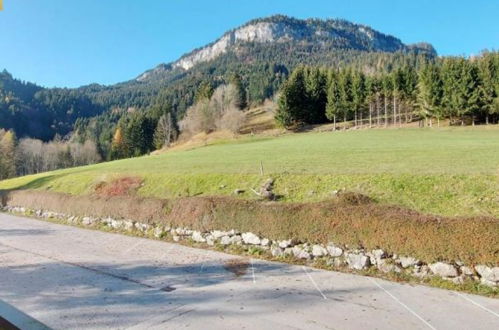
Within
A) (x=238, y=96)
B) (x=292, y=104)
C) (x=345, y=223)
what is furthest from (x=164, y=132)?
(x=345, y=223)

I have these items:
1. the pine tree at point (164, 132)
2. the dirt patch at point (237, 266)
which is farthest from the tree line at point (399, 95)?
the dirt patch at point (237, 266)

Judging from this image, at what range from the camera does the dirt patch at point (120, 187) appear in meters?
21.0

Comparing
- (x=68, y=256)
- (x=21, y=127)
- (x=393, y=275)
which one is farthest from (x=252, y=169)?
(x=21, y=127)

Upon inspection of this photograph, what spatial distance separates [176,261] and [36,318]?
4857 millimetres

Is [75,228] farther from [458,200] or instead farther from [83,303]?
[458,200]

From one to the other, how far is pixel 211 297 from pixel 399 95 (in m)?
67.4

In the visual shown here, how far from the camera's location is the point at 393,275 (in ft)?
31.8

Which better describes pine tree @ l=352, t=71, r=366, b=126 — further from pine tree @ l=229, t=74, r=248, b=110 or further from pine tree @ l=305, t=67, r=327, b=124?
pine tree @ l=229, t=74, r=248, b=110

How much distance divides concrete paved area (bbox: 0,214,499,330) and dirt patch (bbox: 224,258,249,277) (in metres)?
0.03

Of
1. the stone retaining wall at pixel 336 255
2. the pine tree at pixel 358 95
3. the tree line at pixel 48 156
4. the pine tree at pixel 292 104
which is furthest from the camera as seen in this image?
the tree line at pixel 48 156

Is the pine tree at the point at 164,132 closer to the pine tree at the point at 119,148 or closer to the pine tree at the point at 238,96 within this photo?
the pine tree at the point at 119,148

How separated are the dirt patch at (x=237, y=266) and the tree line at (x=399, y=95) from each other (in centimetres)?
5160

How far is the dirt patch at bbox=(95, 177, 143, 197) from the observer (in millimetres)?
21031

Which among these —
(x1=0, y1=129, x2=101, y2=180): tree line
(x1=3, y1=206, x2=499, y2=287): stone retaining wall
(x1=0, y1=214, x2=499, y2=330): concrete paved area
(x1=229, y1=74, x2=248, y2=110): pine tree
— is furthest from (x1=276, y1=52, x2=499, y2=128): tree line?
(x1=0, y1=129, x2=101, y2=180): tree line
